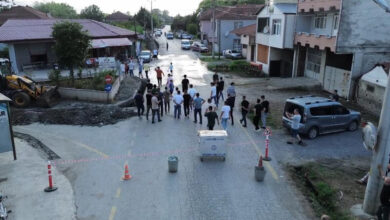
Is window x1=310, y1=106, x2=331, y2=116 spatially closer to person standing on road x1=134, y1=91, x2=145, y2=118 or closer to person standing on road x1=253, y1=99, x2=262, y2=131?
person standing on road x1=253, y1=99, x2=262, y2=131

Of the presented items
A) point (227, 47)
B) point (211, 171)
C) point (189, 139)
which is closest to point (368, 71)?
point (189, 139)

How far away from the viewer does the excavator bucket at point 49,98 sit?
63.9 ft

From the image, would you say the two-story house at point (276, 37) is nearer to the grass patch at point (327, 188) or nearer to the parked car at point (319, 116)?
the parked car at point (319, 116)

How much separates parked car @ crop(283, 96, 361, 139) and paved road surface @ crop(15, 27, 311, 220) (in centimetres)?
209

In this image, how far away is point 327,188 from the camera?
1010 cm

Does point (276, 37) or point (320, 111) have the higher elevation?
point (276, 37)

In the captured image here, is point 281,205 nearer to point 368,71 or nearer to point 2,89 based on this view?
point 368,71

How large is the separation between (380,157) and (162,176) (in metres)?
6.49

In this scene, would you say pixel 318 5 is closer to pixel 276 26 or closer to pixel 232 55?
pixel 276 26

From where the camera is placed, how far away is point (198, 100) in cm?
1612

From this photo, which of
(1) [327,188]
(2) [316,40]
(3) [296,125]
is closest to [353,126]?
(3) [296,125]

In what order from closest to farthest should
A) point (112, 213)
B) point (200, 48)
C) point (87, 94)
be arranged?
point (112, 213)
point (87, 94)
point (200, 48)

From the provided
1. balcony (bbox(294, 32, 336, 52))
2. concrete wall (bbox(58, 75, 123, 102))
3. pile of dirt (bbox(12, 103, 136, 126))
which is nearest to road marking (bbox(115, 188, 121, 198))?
pile of dirt (bbox(12, 103, 136, 126))

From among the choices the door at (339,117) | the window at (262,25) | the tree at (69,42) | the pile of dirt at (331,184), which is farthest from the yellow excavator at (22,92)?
the window at (262,25)
